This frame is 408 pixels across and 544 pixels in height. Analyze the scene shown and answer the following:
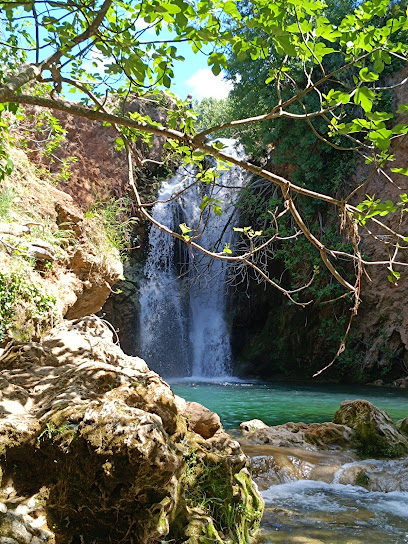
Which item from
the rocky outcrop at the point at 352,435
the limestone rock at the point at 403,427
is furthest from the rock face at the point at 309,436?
the limestone rock at the point at 403,427

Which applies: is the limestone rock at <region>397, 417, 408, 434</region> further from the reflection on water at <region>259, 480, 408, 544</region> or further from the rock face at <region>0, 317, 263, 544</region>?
the rock face at <region>0, 317, 263, 544</region>

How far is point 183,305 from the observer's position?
682 inches

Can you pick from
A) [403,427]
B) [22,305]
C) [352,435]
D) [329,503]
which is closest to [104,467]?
[329,503]

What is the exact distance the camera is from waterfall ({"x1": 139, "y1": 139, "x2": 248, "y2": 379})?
16578mm

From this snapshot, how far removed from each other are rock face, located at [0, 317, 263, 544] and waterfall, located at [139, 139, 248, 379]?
1293cm

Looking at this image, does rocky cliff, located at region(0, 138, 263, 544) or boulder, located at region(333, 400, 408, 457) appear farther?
boulder, located at region(333, 400, 408, 457)

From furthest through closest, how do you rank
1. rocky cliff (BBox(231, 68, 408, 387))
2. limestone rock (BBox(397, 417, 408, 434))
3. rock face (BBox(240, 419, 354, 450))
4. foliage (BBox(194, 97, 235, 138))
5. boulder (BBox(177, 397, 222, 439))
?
foliage (BBox(194, 97, 235, 138))
rocky cliff (BBox(231, 68, 408, 387))
limestone rock (BBox(397, 417, 408, 434))
rock face (BBox(240, 419, 354, 450))
boulder (BBox(177, 397, 222, 439))

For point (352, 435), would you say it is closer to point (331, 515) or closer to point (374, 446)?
point (374, 446)

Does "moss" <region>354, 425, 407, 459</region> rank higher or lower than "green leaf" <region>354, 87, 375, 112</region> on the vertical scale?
lower

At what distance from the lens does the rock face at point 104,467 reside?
2330mm

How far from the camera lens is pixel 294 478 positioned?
207 inches

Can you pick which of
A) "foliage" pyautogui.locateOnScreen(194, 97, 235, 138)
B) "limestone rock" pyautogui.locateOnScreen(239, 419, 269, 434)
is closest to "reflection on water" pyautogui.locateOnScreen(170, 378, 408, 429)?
"limestone rock" pyautogui.locateOnScreen(239, 419, 269, 434)

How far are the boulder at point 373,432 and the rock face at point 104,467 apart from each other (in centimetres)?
319

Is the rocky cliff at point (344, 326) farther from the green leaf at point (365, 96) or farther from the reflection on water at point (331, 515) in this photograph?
the green leaf at point (365, 96)
